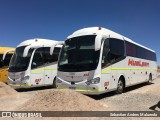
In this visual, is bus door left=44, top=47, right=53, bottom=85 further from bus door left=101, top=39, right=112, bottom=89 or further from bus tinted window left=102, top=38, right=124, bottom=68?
bus door left=101, top=39, right=112, bottom=89

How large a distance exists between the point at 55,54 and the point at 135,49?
548cm

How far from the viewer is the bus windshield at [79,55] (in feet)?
41.6

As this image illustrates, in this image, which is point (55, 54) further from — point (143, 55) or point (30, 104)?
point (30, 104)

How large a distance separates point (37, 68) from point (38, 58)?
0.68m

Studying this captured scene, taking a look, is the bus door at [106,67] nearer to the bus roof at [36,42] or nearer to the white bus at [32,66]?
the white bus at [32,66]

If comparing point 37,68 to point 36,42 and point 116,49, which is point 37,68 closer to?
point 36,42

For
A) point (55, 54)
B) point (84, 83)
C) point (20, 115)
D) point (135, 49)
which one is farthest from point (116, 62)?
point (20, 115)

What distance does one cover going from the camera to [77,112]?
30.0ft

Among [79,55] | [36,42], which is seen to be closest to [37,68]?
[36,42]

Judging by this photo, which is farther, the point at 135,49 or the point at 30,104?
the point at 135,49

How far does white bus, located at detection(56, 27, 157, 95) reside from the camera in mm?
12570

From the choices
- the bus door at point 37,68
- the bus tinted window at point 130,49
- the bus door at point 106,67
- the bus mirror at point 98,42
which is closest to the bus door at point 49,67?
the bus door at point 37,68

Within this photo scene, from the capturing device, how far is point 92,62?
12.6 m

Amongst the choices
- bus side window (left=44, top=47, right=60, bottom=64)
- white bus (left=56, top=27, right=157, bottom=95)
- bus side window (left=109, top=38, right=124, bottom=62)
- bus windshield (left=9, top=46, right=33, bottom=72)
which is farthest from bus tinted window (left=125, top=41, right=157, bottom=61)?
bus windshield (left=9, top=46, right=33, bottom=72)
